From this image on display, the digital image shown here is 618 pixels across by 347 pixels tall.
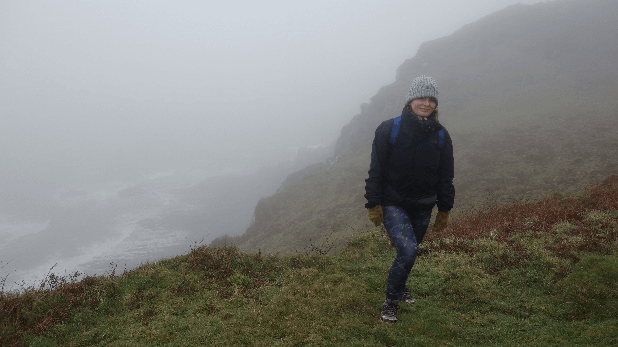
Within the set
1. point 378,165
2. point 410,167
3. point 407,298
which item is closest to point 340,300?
point 407,298

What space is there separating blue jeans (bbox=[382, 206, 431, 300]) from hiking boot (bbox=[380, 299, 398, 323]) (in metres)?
0.09

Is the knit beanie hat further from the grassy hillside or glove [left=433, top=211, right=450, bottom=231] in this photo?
the grassy hillside

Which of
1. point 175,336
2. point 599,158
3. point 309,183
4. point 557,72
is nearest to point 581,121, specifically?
point 599,158

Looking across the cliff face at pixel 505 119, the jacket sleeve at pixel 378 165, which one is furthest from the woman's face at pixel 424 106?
the cliff face at pixel 505 119

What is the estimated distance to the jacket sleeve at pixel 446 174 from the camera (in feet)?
22.1

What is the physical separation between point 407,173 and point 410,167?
0.12 m

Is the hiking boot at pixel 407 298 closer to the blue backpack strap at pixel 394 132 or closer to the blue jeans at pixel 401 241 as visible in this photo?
the blue jeans at pixel 401 241

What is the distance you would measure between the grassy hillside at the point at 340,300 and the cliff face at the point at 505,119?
4.78 meters

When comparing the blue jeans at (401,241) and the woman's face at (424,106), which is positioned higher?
the woman's face at (424,106)

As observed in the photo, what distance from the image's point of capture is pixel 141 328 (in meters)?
7.00

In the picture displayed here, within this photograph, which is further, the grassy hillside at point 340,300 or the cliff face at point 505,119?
the cliff face at point 505,119

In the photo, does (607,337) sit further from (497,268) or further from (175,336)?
(175,336)

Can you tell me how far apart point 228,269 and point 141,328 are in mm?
2924

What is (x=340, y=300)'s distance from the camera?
7695mm
